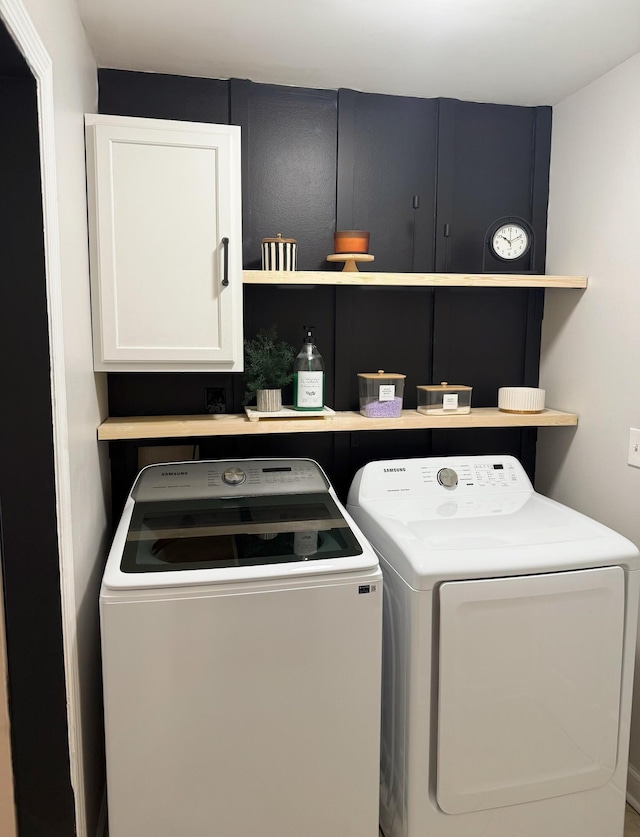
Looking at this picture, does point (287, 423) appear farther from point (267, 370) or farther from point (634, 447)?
point (634, 447)

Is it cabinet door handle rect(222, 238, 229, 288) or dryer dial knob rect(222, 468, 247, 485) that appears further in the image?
dryer dial knob rect(222, 468, 247, 485)

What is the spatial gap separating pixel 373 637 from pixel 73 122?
5.22 ft

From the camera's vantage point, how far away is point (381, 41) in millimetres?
1890

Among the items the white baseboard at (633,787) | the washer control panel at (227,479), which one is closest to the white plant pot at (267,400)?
the washer control panel at (227,479)

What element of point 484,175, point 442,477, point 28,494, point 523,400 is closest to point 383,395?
point 442,477

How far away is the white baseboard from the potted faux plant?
166 cm

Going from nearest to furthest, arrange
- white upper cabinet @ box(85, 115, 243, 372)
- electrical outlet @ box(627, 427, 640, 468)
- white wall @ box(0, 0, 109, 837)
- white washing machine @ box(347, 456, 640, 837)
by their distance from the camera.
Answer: white wall @ box(0, 0, 109, 837), white washing machine @ box(347, 456, 640, 837), white upper cabinet @ box(85, 115, 243, 372), electrical outlet @ box(627, 427, 640, 468)

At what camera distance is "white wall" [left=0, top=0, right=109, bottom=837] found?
1418 millimetres

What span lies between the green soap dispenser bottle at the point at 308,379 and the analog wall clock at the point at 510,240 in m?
0.75

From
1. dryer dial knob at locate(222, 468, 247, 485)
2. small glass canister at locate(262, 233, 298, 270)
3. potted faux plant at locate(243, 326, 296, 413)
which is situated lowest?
dryer dial knob at locate(222, 468, 247, 485)

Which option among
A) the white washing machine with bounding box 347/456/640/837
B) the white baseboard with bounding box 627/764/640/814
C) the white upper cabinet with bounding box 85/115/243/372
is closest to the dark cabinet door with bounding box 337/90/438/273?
the white upper cabinet with bounding box 85/115/243/372

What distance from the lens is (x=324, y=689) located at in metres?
1.66

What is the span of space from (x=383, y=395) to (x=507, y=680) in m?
0.98

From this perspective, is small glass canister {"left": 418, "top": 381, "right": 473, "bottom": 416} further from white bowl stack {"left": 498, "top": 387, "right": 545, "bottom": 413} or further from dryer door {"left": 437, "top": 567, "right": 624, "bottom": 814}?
dryer door {"left": 437, "top": 567, "right": 624, "bottom": 814}
